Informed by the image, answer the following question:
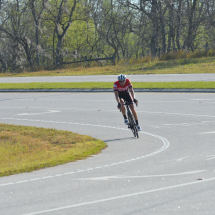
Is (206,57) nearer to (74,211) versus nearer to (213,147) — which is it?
(213,147)

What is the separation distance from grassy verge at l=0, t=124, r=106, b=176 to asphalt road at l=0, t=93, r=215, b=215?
379 millimetres

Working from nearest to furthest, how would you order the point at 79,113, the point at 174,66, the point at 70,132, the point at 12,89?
the point at 70,132 → the point at 79,113 → the point at 12,89 → the point at 174,66

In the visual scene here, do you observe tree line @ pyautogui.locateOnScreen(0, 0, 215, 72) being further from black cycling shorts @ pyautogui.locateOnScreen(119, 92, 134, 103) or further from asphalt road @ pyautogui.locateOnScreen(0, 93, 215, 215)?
black cycling shorts @ pyautogui.locateOnScreen(119, 92, 134, 103)

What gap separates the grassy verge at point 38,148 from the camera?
852 centimetres

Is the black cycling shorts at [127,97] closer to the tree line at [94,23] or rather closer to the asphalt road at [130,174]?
the asphalt road at [130,174]

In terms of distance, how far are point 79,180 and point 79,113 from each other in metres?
9.99

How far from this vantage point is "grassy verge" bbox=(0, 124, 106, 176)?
28.0ft

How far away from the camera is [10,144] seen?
1084 cm

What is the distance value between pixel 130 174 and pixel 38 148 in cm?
367

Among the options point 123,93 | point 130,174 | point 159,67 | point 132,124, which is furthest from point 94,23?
point 130,174

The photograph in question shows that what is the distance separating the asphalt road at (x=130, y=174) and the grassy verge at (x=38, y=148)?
0.38 m

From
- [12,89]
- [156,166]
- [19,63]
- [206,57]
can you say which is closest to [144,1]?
[206,57]

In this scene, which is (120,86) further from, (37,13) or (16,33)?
(37,13)

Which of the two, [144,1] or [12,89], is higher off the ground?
[144,1]
